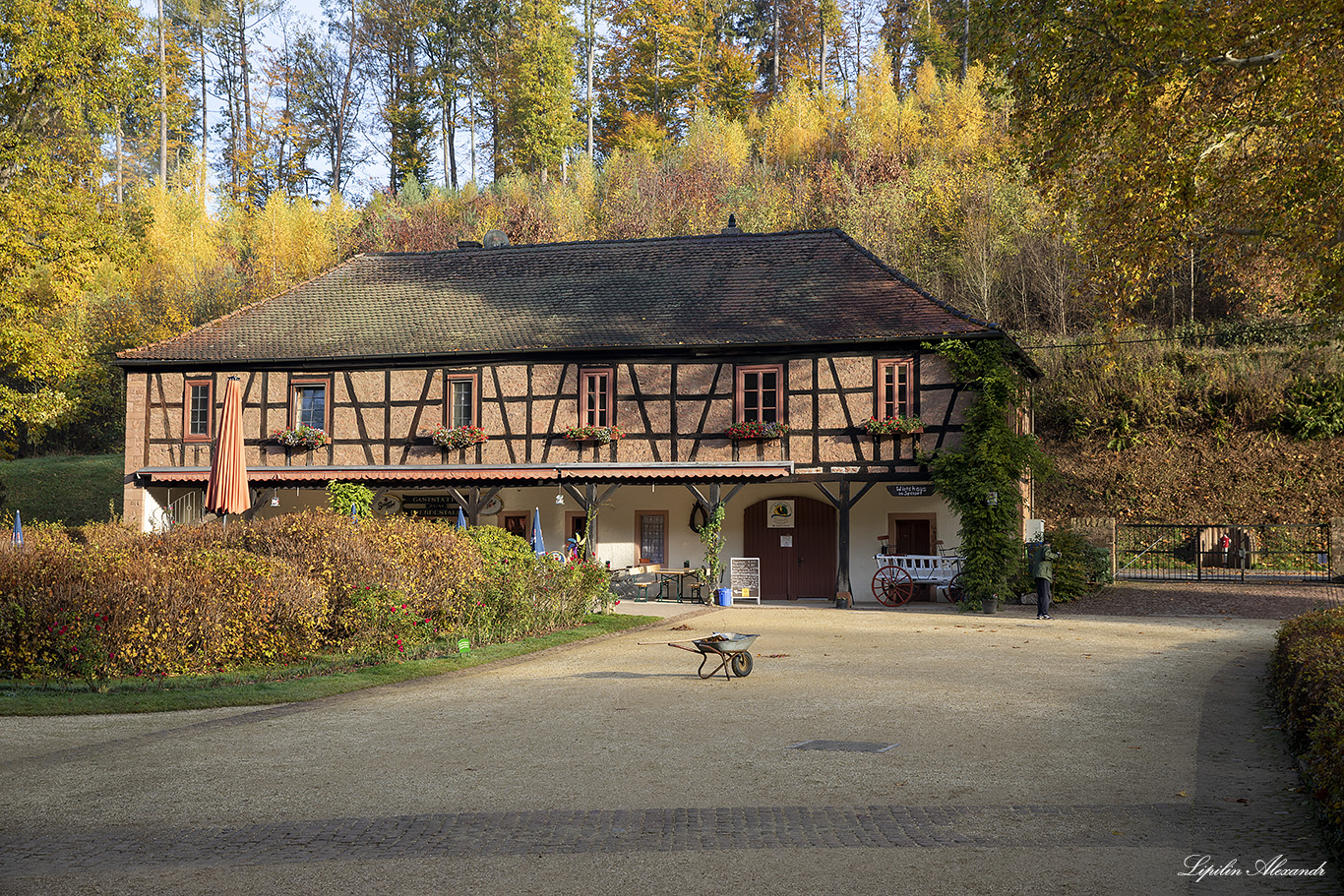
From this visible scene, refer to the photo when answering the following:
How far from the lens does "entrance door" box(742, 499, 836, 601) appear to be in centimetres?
2594

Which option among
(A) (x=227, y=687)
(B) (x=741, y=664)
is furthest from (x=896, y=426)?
(A) (x=227, y=687)

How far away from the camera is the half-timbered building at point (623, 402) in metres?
24.4

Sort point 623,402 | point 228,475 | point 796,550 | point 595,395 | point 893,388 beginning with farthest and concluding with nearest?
point 796,550 < point 595,395 < point 623,402 < point 893,388 < point 228,475

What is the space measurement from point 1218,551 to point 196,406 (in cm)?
2611

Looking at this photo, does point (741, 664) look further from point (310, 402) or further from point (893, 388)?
point (310, 402)

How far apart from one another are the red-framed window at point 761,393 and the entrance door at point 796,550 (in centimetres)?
241

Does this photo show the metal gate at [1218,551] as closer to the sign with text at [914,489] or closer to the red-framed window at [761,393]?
the sign with text at [914,489]

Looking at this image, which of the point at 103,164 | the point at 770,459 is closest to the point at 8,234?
the point at 103,164

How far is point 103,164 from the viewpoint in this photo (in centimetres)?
2794

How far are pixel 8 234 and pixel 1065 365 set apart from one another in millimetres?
29540

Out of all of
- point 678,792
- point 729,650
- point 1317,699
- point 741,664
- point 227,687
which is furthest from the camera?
point 741,664

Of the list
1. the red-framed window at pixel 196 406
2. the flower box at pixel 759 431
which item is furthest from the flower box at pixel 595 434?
the red-framed window at pixel 196 406

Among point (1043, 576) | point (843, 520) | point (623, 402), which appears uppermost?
point (623, 402)

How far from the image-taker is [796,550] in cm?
2614
